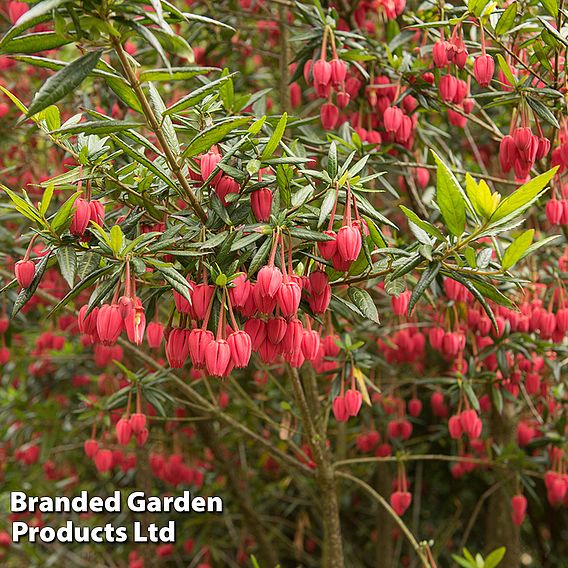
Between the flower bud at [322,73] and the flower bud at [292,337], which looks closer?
the flower bud at [292,337]

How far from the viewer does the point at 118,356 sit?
2.71 meters

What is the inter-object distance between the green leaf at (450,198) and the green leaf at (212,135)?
13.5 inches

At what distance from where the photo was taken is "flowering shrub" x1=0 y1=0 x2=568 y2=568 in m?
1.22

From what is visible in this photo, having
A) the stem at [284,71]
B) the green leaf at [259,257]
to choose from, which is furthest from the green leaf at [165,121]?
the stem at [284,71]

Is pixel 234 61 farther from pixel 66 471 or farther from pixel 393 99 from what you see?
pixel 66 471

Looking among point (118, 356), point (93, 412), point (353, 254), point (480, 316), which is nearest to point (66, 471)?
point (118, 356)

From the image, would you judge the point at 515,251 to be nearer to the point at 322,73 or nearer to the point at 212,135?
the point at 212,135

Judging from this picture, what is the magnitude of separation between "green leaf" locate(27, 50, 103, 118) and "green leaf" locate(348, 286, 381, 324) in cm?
66

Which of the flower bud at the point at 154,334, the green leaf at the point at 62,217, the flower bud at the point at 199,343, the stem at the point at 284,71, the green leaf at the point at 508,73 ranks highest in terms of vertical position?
the stem at the point at 284,71

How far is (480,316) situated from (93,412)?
1.27 m

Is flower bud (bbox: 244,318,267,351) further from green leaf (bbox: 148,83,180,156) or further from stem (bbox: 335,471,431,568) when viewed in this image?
stem (bbox: 335,471,431,568)

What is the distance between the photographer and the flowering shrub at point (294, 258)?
1224 millimetres

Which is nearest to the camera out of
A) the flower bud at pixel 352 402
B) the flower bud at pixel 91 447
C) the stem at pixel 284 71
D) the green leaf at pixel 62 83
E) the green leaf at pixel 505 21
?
the green leaf at pixel 62 83

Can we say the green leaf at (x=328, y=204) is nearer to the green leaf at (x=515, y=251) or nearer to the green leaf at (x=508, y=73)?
the green leaf at (x=515, y=251)
